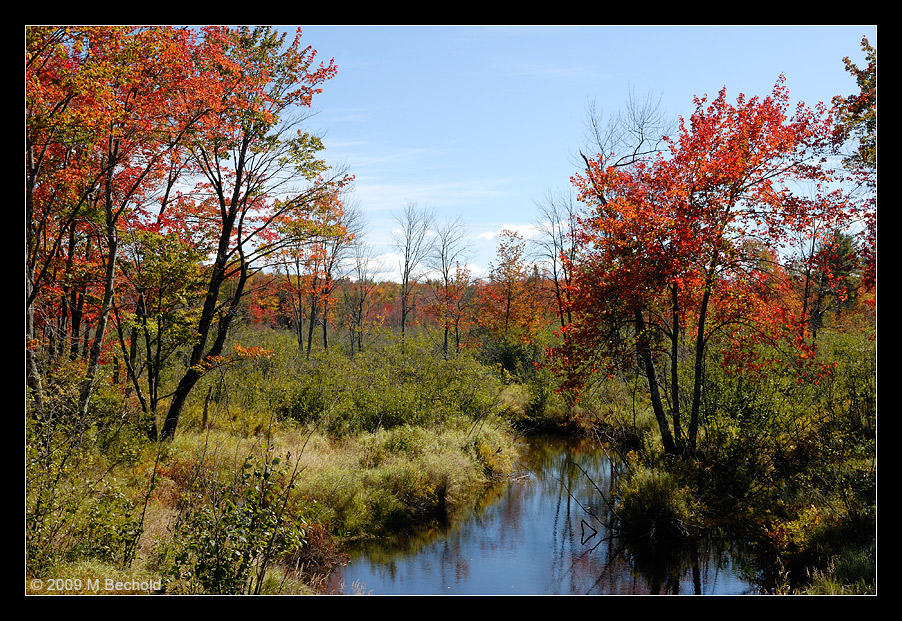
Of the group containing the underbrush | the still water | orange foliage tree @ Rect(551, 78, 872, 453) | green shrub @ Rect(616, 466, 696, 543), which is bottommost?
the still water

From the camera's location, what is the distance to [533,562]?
9.16 metres

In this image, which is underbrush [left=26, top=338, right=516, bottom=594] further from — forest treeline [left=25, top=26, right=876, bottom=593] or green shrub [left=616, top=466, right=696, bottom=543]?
green shrub [left=616, top=466, right=696, bottom=543]

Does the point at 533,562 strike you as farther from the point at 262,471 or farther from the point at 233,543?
the point at 233,543

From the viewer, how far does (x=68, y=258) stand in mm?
12133

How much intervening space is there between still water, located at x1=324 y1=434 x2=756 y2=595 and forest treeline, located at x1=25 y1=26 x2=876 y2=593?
570 millimetres

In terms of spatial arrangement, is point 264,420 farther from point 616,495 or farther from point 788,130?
point 788,130

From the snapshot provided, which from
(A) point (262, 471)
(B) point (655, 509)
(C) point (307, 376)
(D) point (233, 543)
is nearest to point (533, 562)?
(B) point (655, 509)

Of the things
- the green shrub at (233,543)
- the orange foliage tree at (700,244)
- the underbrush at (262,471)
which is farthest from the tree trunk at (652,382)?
the green shrub at (233,543)

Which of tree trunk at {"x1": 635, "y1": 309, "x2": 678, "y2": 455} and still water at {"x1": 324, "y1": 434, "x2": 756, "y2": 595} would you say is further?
tree trunk at {"x1": 635, "y1": 309, "x2": 678, "y2": 455}

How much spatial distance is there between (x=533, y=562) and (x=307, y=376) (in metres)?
8.78

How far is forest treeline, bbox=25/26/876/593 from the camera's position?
7102 millimetres

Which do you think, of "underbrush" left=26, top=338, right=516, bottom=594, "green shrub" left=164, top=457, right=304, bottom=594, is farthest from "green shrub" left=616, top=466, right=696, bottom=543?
"green shrub" left=164, top=457, right=304, bottom=594
